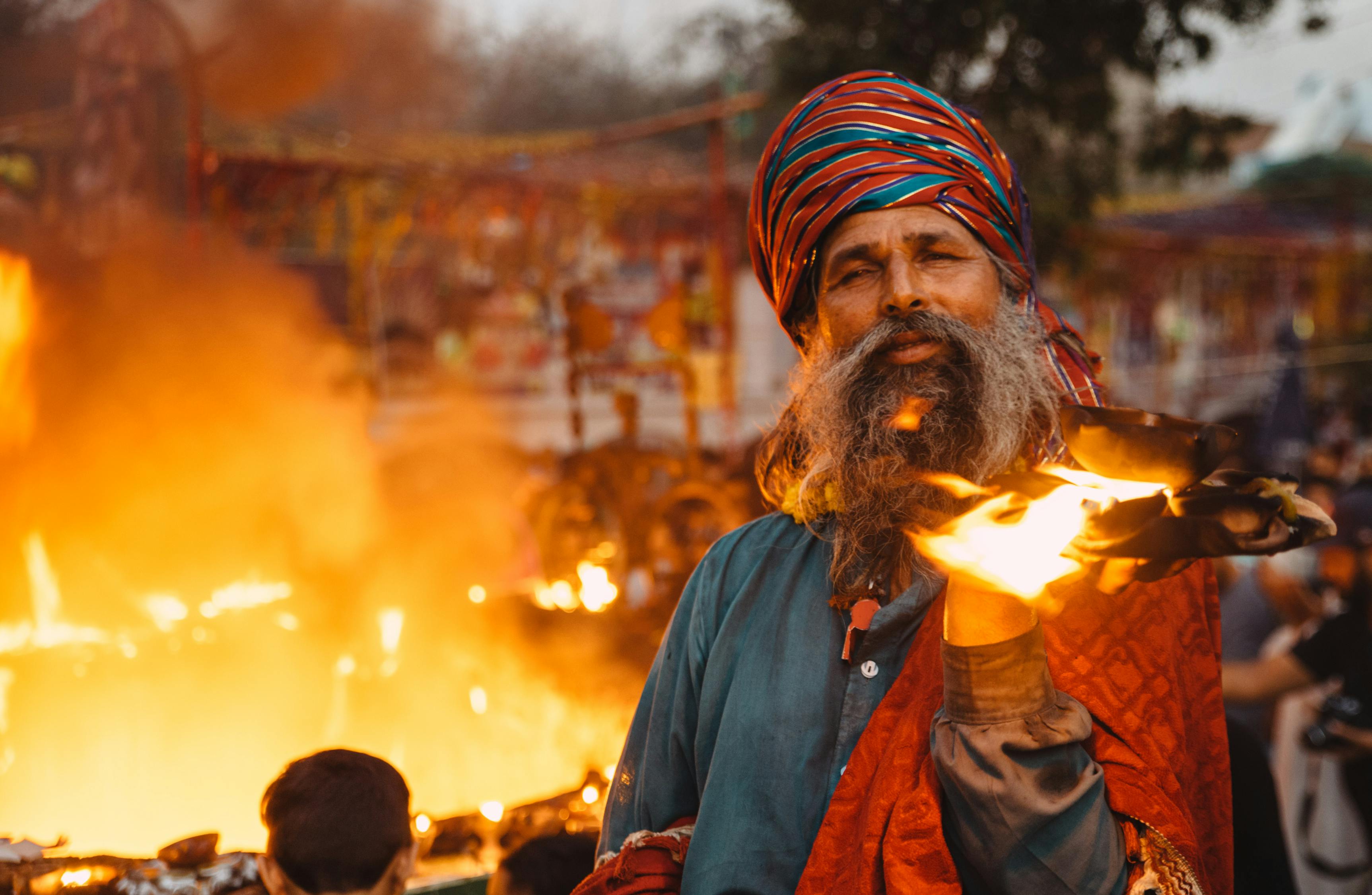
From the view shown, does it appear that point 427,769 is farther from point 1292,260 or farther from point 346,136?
point 1292,260

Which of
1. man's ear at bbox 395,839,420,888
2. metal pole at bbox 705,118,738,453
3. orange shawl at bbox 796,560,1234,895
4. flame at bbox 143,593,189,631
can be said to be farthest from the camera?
metal pole at bbox 705,118,738,453

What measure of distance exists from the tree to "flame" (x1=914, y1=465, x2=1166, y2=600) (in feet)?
13.3

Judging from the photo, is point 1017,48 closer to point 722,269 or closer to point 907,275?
point 907,275

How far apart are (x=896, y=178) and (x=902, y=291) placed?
0.72ft

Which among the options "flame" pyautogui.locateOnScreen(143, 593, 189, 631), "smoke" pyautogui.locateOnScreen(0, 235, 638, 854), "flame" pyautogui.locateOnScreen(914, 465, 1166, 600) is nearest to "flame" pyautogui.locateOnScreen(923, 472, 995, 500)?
"flame" pyautogui.locateOnScreen(914, 465, 1166, 600)

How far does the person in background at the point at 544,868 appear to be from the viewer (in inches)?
110

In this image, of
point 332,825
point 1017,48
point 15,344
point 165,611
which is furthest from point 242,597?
point 1017,48

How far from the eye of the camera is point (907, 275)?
1.85 metres

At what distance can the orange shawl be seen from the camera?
1.29 metres

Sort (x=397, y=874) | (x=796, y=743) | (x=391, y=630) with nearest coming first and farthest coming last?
(x=796, y=743)
(x=397, y=874)
(x=391, y=630)

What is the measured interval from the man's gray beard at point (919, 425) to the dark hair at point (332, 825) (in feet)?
4.49

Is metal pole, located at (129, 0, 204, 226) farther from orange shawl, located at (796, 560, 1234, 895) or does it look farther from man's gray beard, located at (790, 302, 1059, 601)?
orange shawl, located at (796, 560, 1234, 895)

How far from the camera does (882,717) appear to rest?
1.47 meters

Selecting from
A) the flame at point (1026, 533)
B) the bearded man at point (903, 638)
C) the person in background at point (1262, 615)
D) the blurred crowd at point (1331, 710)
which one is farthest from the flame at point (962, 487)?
the person in background at point (1262, 615)
